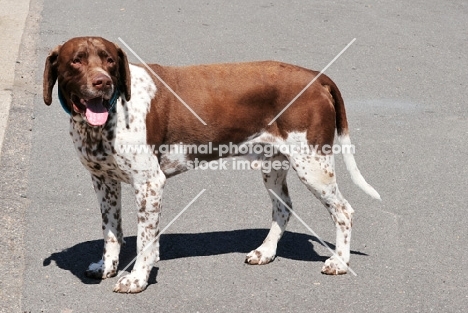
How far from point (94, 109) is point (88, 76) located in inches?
9.0

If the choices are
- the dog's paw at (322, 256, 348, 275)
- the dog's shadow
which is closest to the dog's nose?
the dog's shadow

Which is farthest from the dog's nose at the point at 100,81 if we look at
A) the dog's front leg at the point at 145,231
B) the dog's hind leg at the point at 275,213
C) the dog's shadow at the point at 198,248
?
the dog's hind leg at the point at 275,213

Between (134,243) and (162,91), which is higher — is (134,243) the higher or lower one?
the lower one

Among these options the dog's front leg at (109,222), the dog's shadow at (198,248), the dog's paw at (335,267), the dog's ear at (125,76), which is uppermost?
the dog's ear at (125,76)

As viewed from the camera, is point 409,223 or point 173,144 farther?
Result: point 409,223

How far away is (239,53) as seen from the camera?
38.7 ft

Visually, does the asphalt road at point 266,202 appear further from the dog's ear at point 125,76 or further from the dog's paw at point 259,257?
the dog's ear at point 125,76

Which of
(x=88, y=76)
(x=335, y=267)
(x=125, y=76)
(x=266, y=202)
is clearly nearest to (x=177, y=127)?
(x=125, y=76)

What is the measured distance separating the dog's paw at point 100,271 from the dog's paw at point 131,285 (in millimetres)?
212

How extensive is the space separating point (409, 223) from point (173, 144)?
85.6 inches

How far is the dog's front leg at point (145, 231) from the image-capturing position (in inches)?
241

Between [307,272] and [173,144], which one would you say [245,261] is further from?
Answer: [173,144]

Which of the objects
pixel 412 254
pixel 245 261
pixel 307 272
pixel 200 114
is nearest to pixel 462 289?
pixel 412 254

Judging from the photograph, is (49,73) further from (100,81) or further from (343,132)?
(343,132)
